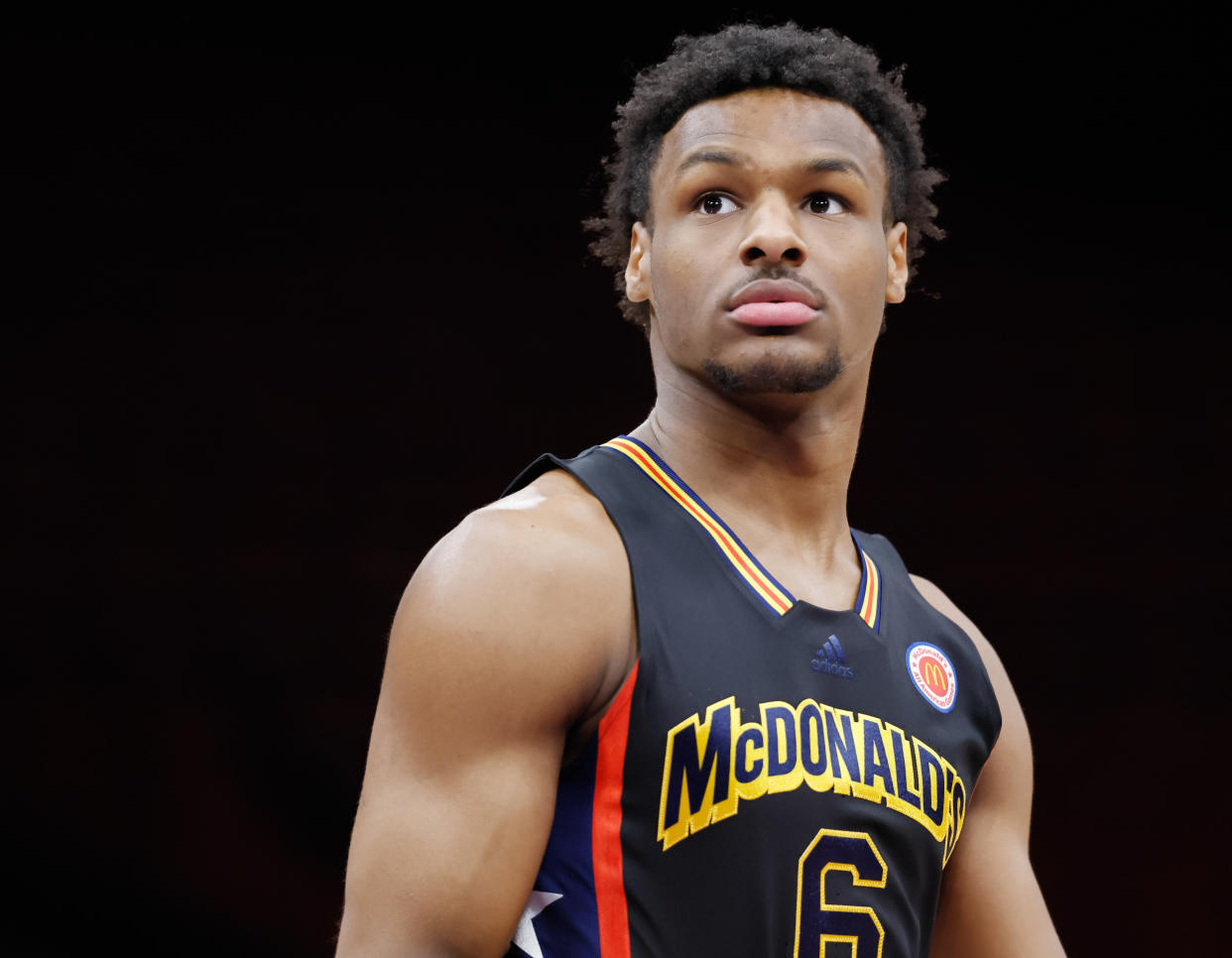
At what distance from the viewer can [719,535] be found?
1.51 meters

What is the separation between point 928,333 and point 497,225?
111 centimetres

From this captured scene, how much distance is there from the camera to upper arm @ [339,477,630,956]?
1.23 meters

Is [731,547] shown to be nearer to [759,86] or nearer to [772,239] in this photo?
[772,239]

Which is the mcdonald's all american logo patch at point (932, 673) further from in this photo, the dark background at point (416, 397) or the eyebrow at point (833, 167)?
the dark background at point (416, 397)

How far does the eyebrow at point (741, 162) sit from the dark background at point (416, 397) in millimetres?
2002

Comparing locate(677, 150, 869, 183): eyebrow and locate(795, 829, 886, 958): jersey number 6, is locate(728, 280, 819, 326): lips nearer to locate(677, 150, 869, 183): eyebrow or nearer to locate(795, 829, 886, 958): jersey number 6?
locate(677, 150, 869, 183): eyebrow

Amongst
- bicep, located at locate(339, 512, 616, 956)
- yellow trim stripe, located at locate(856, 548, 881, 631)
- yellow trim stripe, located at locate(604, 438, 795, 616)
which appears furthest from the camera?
yellow trim stripe, located at locate(856, 548, 881, 631)

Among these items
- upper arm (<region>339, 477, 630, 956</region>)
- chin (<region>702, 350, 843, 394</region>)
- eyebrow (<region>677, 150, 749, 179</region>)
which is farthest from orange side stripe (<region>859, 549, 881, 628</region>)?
eyebrow (<region>677, 150, 749, 179</region>)

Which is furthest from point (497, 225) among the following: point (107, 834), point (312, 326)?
point (107, 834)

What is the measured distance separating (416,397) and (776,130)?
6.84 ft

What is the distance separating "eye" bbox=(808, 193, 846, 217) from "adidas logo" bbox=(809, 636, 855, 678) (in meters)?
0.45

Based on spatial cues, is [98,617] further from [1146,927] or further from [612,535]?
[1146,927]

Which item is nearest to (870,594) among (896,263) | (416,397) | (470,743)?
(896,263)

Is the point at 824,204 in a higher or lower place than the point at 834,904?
higher
